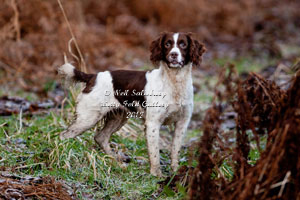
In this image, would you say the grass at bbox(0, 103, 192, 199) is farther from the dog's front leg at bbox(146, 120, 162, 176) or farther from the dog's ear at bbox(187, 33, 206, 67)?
the dog's ear at bbox(187, 33, 206, 67)

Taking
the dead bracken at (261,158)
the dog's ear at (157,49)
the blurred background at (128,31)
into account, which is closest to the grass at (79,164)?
→ the dead bracken at (261,158)

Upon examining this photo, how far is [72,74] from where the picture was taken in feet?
14.9

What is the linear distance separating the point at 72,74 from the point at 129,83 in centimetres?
63

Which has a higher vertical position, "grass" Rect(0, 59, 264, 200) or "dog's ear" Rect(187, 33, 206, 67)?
"dog's ear" Rect(187, 33, 206, 67)

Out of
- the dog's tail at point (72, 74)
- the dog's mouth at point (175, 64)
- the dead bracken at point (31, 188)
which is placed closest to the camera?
the dead bracken at point (31, 188)

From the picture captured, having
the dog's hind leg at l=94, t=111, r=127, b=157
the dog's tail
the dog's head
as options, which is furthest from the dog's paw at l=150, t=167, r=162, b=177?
the dog's tail

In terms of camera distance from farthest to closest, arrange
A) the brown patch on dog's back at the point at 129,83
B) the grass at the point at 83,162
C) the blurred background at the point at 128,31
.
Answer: the blurred background at the point at 128,31 → the brown patch on dog's back at the point at 129,83 → the grass at the point at 83,162

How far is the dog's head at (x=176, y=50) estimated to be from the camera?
4121mm

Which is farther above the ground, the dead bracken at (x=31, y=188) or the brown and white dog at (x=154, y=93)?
the brown and white dog at (x=154, y=93)

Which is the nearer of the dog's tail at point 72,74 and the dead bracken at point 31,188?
the dead bracken at point 31,188

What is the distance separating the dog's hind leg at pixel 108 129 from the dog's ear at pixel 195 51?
3.41ft

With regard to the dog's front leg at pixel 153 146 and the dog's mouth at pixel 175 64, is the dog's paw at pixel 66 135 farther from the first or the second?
the dog's mouth at pixel 175 64

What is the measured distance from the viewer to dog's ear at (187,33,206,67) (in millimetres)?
4219

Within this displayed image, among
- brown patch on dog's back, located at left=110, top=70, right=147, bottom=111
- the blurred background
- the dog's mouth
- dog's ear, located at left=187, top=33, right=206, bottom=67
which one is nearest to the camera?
the dog's mouth
